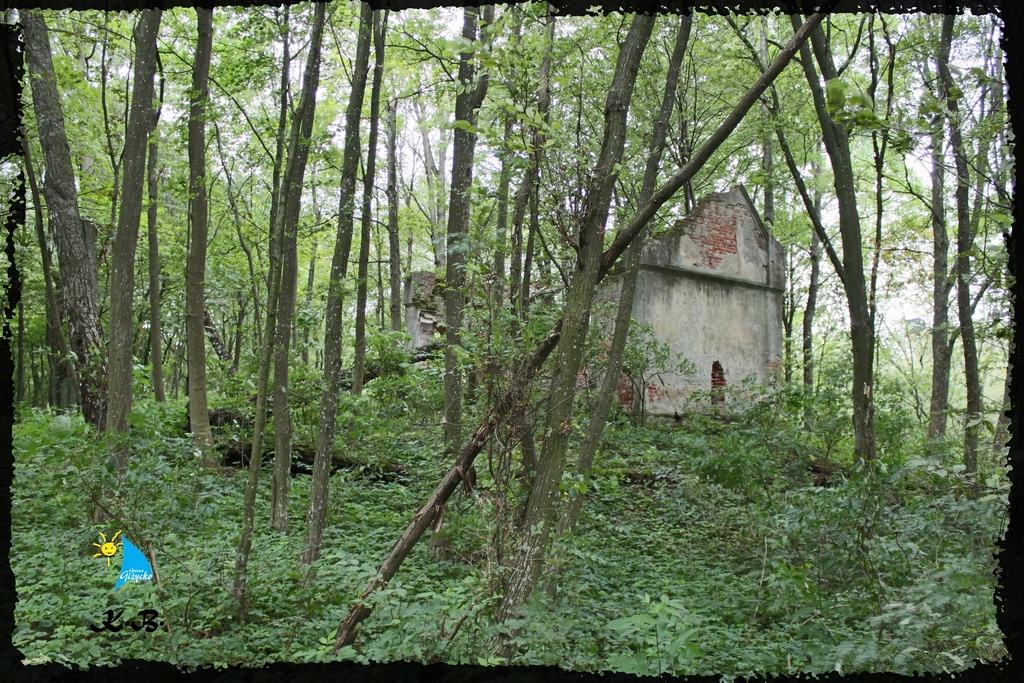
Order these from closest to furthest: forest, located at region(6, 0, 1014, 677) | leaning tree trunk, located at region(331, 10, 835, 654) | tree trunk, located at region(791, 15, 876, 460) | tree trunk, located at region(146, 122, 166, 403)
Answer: forest, located at region(6, 0, 1014, 677)
leaning tree trunk, located at region(331, 10, 835, 654)
tree trunk, located at region(791, 15, 876, 460)
tree trunk, located at region(146, 122, 166, 403)

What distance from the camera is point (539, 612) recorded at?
10.6 feet

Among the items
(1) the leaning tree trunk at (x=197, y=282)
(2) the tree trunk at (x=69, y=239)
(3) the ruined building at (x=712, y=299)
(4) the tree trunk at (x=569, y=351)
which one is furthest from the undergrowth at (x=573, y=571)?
(3) the ruined building at (x=712, y=299)

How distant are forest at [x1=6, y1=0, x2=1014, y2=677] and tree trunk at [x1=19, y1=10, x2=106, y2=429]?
35 mm

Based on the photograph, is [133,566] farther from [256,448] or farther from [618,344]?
[618,344]

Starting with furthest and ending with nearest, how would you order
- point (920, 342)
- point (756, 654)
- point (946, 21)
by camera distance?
point (920, 342) → point (946, 21) → point (756, 654)

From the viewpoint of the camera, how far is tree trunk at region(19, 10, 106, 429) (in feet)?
23.3

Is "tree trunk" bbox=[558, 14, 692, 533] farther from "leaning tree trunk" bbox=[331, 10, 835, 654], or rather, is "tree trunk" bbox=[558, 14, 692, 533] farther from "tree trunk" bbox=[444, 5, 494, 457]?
"tree trunk" bbox=[444, 5, 494, 457]

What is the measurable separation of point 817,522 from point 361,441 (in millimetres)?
5276

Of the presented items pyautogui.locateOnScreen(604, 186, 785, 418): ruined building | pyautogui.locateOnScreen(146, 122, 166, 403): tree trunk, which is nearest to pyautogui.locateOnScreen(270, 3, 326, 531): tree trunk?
pyautogui.locateOnScreen(146, 122, 166, 403): tree trunk

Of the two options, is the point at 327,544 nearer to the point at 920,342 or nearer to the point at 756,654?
the point at 756,654

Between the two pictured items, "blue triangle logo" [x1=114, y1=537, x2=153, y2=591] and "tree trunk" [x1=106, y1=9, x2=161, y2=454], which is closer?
"blue triangle logo" [x1=114, y1=537, x2=153, y2=591]

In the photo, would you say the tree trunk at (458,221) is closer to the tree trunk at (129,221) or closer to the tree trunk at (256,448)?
the tree trunk at (256,448)

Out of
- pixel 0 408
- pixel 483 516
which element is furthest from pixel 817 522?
pixel 0 408

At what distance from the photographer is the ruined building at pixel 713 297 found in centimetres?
1336
